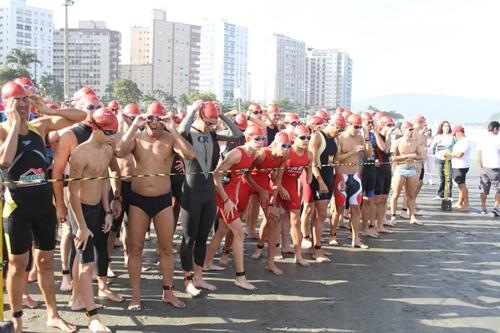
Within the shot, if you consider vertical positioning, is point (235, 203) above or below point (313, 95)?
below

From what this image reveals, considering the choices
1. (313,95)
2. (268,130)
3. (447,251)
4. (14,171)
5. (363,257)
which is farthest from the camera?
(313,95)

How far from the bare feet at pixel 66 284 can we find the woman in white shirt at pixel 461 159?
32.6ft

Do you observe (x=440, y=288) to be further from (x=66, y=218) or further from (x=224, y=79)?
(x=224, y=79)

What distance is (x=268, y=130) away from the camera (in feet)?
32.4

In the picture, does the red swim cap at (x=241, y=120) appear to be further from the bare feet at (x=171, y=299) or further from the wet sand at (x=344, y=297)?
the bare feet at (x=171, y=299)

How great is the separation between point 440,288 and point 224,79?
451 ft

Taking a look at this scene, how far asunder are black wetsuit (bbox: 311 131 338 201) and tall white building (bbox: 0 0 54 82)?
125 meters

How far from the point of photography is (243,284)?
614 centimetres

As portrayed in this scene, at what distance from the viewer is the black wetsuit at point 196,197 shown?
229 inches

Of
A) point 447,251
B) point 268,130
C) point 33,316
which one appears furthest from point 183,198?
point 447,251

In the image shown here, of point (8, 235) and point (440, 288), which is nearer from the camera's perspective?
point (8, 235)

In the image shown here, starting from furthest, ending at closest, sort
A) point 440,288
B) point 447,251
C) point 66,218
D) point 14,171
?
point 447,251, point 440,288, point 66,218, point 14,171

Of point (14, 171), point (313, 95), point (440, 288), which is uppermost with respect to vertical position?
point (313, 95)

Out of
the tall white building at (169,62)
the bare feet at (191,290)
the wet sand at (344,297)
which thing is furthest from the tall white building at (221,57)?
the bare feet at (191,290)
